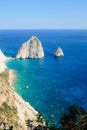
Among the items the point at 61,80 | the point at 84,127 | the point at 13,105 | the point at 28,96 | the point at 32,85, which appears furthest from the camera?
the point at 61,80

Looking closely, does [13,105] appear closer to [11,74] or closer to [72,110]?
[72,110]

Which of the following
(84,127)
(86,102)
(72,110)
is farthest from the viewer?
(86,102)

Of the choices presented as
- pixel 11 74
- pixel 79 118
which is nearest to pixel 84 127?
pixel 79 118

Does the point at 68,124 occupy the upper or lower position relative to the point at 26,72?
upper

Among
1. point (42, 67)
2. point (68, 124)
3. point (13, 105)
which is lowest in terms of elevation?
point (42, 67)

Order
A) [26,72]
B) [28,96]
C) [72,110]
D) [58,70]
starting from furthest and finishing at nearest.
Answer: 1. [58,70]
2. [26,72]
3. [28,96]
4. [72,110]

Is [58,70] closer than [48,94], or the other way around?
[48,94]

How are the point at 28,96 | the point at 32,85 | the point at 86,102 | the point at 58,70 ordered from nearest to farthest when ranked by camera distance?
the point at 86,102, the point at 28,96, the point at 32,85, the point at 58,70

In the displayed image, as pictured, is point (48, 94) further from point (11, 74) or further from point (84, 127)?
point (84, 127)

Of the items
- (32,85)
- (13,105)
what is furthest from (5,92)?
(32,85)
